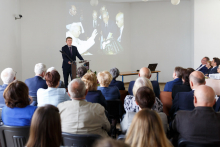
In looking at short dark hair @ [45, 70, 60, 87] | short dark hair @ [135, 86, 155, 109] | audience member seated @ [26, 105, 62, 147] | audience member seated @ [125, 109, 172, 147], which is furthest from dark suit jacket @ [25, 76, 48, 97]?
audience member seated @ [125, 109, 172, 147]

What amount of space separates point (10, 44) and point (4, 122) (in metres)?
4.84

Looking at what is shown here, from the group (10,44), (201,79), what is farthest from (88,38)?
(201,79)

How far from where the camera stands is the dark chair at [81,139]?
170 cm

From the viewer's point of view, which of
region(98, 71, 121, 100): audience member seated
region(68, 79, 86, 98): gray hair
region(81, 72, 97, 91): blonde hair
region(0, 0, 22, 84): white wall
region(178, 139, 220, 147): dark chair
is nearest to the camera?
region(178, 139, 220, 147): dark chair

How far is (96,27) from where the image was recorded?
837 cm

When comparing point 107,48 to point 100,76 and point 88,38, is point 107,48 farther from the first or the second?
point 100,76

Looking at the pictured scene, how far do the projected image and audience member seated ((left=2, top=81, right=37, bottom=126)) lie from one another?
600 centimetres

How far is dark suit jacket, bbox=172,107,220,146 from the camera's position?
176 cm

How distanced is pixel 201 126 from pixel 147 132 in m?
0.78

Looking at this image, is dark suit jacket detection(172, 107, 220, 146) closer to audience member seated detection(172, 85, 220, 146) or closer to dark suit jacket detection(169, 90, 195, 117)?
audience member seated detection(172, 85, 220, 146)

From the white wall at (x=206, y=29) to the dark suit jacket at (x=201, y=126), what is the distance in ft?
21.6

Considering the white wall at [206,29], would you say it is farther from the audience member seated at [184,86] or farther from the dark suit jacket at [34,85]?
the dark suit jacket at [34,85]

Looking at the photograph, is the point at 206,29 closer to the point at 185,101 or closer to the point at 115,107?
the point at 185,101

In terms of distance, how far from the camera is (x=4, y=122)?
200 cm
